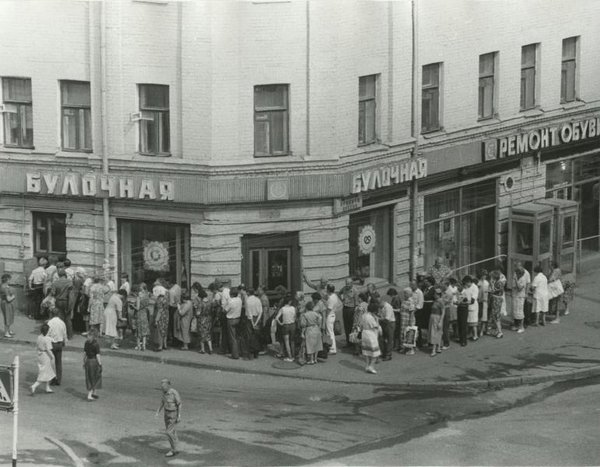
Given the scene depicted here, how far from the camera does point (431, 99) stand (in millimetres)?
41375

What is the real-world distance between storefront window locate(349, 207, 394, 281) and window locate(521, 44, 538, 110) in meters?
6.89

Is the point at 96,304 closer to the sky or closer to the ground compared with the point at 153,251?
closer to the ground

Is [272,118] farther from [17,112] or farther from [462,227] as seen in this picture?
[462,227]

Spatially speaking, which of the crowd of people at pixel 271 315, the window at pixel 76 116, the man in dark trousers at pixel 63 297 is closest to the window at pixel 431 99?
the crowd of people at pixel 271 315

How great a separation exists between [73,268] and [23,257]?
1674mm

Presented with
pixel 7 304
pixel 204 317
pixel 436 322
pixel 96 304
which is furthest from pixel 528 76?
pixel 7 304

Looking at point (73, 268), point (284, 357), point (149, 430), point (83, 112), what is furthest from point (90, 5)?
point (149, 430)

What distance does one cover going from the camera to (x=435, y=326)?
1405 inches

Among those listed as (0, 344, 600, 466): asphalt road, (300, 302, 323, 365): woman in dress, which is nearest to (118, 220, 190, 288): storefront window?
(0, 344, 600, 466): asphalt road

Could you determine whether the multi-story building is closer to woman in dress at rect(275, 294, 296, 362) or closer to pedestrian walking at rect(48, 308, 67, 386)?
woman in dress at rect(275, 294, 296, 362)

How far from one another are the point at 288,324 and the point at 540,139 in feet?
44.4

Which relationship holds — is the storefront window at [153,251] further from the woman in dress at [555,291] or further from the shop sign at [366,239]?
the woman in dress at [555,291]

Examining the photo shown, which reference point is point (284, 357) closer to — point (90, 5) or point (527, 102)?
point (90, 5)

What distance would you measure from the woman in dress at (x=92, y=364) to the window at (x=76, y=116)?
8617mm
